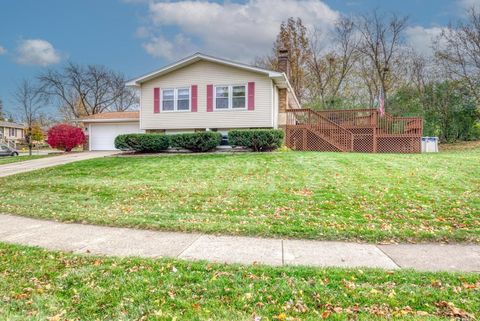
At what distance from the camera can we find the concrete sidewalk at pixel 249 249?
406cm

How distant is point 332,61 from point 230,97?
2005 cm

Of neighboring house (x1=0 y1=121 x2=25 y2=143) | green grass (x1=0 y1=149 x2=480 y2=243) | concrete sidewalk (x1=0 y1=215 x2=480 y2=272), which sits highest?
neighboring house (x1=0 y1=121 x2=25 y2=143)

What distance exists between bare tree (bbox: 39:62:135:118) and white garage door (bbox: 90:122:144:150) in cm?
2163

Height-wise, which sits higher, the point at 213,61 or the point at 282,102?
the point at 213,61

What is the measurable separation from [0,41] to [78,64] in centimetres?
1396

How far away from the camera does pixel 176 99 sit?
19.1 m

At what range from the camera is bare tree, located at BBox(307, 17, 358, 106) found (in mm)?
33312

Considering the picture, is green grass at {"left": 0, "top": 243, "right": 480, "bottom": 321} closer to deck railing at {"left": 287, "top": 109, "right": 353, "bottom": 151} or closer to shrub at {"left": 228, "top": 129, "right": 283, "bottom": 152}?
shrub at {"left": 228, "top": 129, "right": 283, "bottom": 152}

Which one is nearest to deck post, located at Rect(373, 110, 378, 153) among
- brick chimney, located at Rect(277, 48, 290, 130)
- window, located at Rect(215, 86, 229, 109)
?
brick chimney, located at Rect(277, 48, 290, 130)

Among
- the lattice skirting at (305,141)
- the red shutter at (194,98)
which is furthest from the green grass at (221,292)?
the red shutter at (194,98)

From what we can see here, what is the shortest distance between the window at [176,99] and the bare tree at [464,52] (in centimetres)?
2071

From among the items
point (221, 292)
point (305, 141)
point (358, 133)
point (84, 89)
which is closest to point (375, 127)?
point (358, 133)

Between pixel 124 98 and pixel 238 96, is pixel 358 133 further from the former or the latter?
pixel 124 98

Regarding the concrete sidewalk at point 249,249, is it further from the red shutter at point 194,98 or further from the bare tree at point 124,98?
the bare tree at point 124,98
